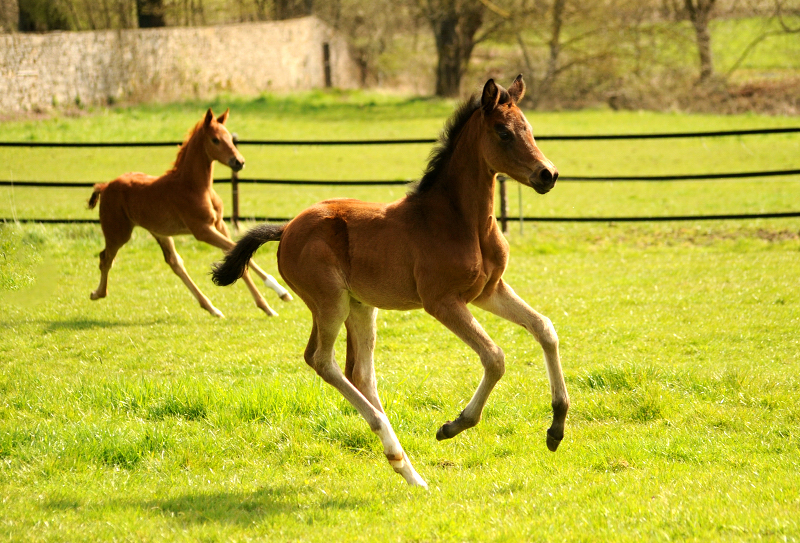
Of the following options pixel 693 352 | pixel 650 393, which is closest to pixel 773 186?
pixel 693 352

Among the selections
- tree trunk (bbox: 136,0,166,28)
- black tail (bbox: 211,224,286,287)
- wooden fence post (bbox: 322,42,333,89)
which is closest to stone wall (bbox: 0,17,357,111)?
wooden fence post (bbox: 322,42,333,89)

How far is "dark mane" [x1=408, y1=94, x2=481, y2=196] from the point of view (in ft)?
15.3

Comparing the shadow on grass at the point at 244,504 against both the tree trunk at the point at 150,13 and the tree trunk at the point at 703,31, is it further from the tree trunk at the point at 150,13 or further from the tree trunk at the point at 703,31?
the tree trunk at the point at 703,31

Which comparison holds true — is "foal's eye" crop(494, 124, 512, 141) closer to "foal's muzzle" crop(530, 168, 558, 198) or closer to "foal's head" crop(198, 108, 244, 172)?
"foal's muzzle" crop(530, 168, 558, 198)

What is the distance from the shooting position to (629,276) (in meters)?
9.55

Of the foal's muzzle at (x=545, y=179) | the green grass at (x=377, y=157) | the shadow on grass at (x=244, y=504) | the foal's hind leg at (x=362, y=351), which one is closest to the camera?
the shadow on grass at (x=244, y=504)

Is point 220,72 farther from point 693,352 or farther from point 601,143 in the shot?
point 693,352

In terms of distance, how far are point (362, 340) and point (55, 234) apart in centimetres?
906

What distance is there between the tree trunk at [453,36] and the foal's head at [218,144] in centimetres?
→ 2276

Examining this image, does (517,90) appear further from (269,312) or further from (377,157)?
(377,157)

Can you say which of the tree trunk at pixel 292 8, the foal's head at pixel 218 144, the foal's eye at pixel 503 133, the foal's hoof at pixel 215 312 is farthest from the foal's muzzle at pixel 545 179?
the tree trunk at pixel 292 8

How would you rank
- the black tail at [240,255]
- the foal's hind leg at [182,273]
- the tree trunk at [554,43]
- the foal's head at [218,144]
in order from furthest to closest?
the tree trunk at [554,43]
the foal's head at [218,144]
the foal's hind leg at [182,273]
the black tail at [240,255]

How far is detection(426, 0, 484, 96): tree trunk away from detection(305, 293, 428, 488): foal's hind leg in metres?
27.2

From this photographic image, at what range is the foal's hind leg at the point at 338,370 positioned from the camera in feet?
14.1
